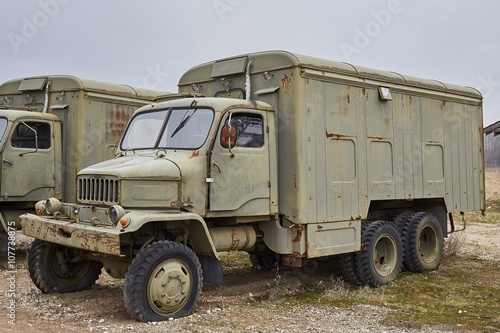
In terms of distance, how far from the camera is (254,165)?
7469mm

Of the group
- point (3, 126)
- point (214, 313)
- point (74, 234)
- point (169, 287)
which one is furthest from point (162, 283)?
point (3, 126)

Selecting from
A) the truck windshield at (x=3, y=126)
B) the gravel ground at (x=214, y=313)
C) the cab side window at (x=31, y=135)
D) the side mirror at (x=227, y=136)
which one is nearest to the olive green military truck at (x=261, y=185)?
the side mirror at (x=227, y=136)

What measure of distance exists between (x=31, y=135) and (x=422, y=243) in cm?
705

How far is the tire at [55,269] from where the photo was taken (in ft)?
24.8

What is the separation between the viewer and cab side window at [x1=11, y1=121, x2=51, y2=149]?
10.1 metres

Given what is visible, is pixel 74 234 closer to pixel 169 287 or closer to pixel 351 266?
pixel 169 287

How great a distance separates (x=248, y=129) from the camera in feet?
24.7

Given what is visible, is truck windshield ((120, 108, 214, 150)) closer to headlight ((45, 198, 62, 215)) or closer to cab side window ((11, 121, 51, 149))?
headlight ((45, 198, 62, 215))

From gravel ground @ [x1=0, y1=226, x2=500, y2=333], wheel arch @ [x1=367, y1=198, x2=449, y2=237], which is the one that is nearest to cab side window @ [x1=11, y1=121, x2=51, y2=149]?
gravel ground @ [x1=0, y1=226, x2=500, y2=333]

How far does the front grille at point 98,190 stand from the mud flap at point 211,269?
1.35 meters

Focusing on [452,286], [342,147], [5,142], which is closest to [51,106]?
[5,142]

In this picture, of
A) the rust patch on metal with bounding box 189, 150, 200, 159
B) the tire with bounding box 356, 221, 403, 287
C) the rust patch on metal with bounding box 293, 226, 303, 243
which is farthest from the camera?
the tire with bounding box 356, 221, 403, 287

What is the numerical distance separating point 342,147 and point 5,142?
18.5ft

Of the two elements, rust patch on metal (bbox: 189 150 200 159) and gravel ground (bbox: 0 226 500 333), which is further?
rust patch on metal (bbox: 189 150 200 159)
